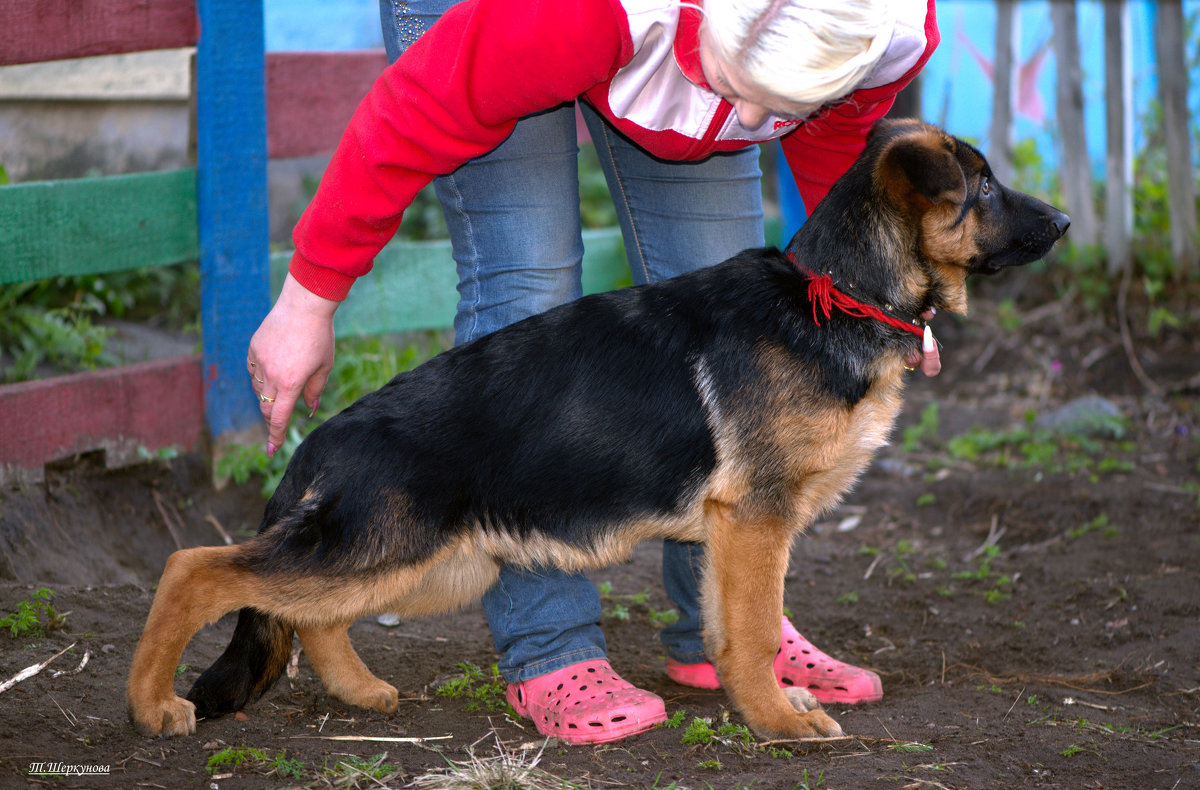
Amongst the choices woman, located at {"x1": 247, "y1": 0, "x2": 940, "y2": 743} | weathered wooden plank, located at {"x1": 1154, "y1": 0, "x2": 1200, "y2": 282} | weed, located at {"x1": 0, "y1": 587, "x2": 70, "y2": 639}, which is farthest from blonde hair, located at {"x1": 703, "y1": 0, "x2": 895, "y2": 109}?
weathered wooden plank, located at {"x1": 1154, "y1": 0, "x2": 1200, "y2": 282}

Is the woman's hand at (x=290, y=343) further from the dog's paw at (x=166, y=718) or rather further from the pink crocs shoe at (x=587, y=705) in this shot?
the pink crocs shoe at (x=587, y=705)

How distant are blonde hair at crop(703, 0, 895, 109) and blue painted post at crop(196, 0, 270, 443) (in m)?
2.65

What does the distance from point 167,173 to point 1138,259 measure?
5.84 m

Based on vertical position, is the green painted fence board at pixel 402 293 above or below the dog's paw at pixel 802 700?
above

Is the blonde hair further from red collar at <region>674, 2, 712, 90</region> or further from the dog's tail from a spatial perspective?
the dog's tail

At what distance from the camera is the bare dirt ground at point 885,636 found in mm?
2654

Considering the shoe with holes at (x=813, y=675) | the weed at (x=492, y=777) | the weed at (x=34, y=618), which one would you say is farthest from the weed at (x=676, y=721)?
the weed at (x=34, y=618)

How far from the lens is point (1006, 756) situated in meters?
2.71

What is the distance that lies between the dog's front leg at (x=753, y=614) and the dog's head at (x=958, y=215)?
912 millimetres

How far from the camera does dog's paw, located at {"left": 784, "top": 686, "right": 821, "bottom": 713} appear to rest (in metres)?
3.10

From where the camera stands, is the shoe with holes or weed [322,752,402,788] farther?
the shoe with holes

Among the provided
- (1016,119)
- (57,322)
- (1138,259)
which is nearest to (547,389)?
(57,322)

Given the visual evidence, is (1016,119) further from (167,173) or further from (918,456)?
(167,173)

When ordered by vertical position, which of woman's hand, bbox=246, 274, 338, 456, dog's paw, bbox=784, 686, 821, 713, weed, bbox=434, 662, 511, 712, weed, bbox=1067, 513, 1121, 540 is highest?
woman's hand, bbox=246, 274, 338, 456
